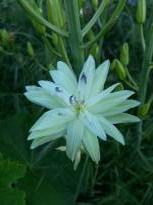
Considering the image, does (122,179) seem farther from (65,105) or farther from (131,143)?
(65,105)

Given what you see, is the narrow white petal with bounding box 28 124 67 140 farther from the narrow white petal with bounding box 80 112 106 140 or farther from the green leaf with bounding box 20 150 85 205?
the green leaf with bounding box 20 150 85 205

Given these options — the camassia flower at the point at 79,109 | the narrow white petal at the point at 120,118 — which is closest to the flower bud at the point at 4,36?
the camassia flower at the point at 79,109

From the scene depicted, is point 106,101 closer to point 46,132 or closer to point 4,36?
point 46,132

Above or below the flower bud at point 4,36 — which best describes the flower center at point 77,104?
below

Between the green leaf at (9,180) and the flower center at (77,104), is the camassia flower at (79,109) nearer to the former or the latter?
the flower center at (77,104)

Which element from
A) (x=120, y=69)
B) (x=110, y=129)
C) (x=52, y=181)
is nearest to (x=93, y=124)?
(x=110, y=129)

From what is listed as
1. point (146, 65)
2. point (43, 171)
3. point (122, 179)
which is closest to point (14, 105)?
point (43, 171)

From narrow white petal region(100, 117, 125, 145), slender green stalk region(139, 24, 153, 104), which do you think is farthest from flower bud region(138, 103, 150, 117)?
narrow white petal region(100, 117, 125, 145)
